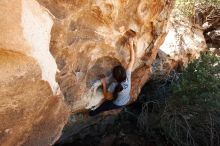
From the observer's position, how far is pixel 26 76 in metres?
3.84

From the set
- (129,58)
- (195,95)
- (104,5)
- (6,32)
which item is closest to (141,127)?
(195,95)

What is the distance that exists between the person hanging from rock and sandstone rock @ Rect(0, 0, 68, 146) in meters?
1.68

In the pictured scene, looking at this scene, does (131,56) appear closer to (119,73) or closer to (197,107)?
(119,73)

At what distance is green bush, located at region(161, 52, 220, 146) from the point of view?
761 centimetres

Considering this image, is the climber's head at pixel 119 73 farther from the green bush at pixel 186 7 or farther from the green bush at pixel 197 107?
the green bush at pixel 186 7

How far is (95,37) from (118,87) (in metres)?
1.11

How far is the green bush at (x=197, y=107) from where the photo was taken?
761 centimetres

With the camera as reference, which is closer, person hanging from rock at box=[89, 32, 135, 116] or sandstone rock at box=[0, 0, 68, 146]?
→ sandstone rock at box=[0, 0, 68, 146]

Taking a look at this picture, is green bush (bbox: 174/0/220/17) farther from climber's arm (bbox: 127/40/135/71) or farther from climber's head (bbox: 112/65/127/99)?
climber's head (bbox: 112/65/127/99)

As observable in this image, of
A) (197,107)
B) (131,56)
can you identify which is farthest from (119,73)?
(197,107)

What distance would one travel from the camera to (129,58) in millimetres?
6191

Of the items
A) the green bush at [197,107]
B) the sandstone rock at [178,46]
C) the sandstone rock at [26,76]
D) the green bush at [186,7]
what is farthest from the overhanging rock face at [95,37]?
the green bush at [186,7]

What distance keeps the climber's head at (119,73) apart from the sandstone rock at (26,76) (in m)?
1.66

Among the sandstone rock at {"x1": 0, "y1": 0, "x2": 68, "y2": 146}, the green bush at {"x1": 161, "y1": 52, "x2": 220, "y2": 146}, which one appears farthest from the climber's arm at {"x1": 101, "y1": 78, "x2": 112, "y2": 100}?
the green bush at {"x1": 161, "y1": 52, "x2": 220, "y2": 146}
